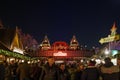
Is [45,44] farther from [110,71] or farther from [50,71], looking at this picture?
[110,71]

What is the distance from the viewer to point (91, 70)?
11898 mm

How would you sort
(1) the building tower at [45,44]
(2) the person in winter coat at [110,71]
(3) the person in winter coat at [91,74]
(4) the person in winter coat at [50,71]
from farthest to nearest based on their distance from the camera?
(1) the building tower at [45,44]
(4) the person in winter coat at [50,71]
(3) the person in winter coat at [91,74]
(2) the person in winter coat at [110,71]

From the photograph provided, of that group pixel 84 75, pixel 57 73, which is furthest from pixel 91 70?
pixel 57 73

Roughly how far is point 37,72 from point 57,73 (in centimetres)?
Result: 269

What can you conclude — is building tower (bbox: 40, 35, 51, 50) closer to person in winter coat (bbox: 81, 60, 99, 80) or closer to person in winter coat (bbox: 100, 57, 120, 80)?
person in winter coat (bbox: 81, 60, 99, 80)

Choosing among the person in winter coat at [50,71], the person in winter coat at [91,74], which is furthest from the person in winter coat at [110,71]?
the person in winter coat at [50,71]

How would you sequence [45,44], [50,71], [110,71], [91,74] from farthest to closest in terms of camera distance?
1. [45,44]
2. [50,71]
3. [91,74]
4. [110,71]

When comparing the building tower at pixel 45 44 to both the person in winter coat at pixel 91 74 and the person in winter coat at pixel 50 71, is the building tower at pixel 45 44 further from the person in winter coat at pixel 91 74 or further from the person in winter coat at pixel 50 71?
the person in winter coat at pixel 91 74

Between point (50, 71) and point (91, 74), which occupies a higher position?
point (50, 71)

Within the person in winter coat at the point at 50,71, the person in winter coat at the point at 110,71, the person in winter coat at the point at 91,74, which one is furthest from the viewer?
the person in winter coat at the point at 50,71

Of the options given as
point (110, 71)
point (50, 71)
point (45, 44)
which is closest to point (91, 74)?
point (110, 71)

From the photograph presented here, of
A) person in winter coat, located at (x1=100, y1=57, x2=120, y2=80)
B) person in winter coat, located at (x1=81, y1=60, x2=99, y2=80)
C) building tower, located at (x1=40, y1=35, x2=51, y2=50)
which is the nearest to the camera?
person in winter coat, located at (x1=100, y1=57, x2=120, y2=80)

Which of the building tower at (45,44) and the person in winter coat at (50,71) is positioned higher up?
the building tower at (45,44)

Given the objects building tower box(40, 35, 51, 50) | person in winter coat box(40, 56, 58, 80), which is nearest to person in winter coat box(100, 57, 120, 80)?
person in winter coat box(40, 56, 58, 80)
